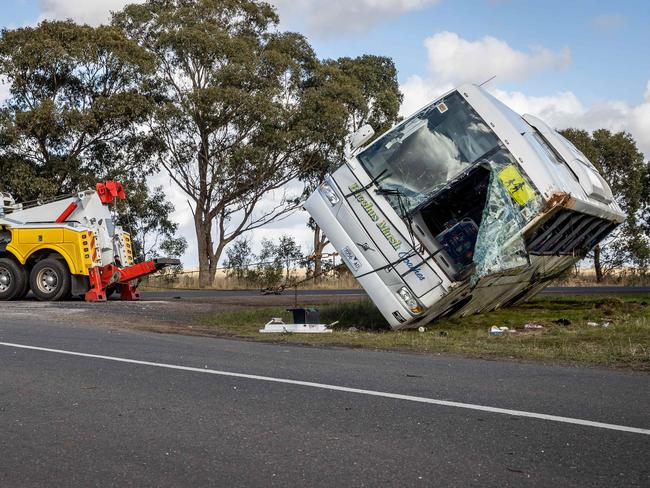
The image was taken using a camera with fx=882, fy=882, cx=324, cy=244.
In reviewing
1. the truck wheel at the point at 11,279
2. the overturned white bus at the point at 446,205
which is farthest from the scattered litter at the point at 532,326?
the truck wheel at the point at 11,279

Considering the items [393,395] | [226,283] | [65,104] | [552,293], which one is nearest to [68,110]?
[65,104]

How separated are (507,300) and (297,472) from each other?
1099cm

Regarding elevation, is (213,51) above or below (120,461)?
above

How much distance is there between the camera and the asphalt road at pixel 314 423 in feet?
15.3

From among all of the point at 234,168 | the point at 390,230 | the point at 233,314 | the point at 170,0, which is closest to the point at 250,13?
the point at 170,0

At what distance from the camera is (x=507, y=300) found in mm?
15141

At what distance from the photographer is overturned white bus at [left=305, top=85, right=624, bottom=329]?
432 inches

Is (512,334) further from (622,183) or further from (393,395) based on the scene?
(622,183)

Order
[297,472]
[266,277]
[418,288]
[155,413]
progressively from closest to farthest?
[297,472] < [155,413] < [418,288] < [266,277]

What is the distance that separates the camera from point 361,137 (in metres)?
12.5

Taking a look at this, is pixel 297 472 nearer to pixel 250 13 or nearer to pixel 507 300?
pixel 507 300

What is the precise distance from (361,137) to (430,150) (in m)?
1.28

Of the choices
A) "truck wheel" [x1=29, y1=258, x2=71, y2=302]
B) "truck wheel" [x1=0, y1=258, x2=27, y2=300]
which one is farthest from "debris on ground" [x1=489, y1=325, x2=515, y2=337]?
"truck wheel" [x1=0, y1=258, x2=27, y2=300]

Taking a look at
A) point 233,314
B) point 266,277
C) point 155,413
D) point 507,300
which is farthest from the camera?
point 266,277
